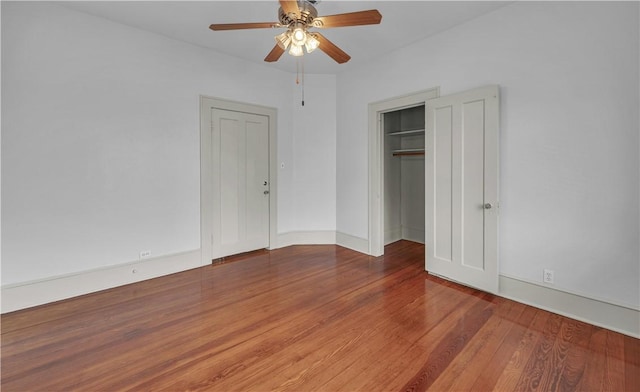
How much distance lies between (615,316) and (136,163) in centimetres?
474

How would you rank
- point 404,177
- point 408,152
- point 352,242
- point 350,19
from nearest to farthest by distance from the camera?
point 350,19 < point 352,242 < point 408,152 < point 404,177

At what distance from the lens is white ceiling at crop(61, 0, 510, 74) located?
280 centimetres

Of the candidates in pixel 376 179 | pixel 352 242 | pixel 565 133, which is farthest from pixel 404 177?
pixel 565 133

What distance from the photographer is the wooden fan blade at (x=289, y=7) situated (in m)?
1.90

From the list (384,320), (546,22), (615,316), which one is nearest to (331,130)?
(546,22)

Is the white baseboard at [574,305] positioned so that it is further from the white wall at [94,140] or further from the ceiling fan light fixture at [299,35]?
the white wall at [94,140]

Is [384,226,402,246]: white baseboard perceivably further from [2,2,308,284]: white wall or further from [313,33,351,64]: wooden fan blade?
[313,33,351,64]: wooden fan blade

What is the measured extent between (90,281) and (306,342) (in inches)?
97.2

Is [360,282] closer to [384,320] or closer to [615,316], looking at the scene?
[384,320]

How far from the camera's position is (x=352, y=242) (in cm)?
459

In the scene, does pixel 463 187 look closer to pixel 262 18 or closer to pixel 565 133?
pixel 565 133

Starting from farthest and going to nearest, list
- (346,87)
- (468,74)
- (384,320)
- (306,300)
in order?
(346,87) < (468,74) < (306,300) < (384,320)

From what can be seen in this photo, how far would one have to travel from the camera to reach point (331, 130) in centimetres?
484

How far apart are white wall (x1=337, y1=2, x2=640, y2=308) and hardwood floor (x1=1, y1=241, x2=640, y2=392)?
50 centimetres
